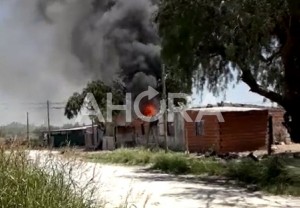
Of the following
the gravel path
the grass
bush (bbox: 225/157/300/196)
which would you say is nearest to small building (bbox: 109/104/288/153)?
bush (bbox: 225/157/300/196)

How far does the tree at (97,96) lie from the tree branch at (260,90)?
62.4 feet

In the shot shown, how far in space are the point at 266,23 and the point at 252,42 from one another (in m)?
1.87

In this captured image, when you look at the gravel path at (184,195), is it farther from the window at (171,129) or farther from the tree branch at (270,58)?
the window at (171,129)

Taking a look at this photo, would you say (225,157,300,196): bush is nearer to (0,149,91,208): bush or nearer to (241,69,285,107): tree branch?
(241,69,285,107): tree branch

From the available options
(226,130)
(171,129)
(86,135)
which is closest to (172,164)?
(226,130)

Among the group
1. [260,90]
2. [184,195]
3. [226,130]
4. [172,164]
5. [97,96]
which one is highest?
[97,96]

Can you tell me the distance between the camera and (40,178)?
642 cm

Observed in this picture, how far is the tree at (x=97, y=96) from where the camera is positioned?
41.1 meters

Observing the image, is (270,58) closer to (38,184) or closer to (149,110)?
(149,110)

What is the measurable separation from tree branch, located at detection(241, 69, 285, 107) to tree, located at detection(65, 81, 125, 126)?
19018 mm

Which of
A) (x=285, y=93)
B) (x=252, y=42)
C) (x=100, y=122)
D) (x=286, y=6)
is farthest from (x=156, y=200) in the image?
(x=100, y=122)

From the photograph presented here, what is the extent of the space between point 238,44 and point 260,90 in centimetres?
378

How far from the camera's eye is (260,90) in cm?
2192

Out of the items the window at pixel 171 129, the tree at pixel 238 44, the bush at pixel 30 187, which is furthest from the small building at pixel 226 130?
the bush at pixel 30 187
